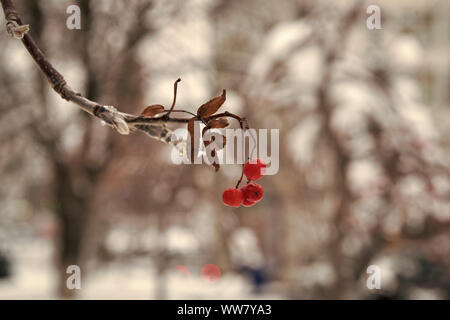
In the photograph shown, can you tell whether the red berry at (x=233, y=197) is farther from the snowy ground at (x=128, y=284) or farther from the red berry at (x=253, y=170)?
the snowy ground at (x=128, y=284)

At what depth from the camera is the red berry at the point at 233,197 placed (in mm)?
1237

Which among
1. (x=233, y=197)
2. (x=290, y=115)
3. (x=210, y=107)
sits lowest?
(x=233, y=197)

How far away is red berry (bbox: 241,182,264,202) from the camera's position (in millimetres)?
1230

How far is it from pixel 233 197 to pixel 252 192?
1.9 inches

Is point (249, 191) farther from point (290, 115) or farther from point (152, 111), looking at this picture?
point (290, 115)

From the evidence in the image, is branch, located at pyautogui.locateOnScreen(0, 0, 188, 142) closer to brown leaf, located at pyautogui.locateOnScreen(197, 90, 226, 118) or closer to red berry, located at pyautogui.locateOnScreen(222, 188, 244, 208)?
brown leaf, located at pyautogui.locateOnScreen(197, 90, 226, 118)

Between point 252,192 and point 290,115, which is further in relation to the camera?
point 290,115

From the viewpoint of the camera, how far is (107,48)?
240 inches

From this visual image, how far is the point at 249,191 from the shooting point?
49.4 inches

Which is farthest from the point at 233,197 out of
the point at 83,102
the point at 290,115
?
the point at 290,115

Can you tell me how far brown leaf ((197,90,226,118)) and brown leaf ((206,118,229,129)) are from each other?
2 centimetres

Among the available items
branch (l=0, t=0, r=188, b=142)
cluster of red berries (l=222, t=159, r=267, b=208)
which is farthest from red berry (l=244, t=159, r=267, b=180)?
branch (l=0, t=0, r=188, b=142)

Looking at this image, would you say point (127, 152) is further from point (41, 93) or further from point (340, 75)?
point (340, 75)
